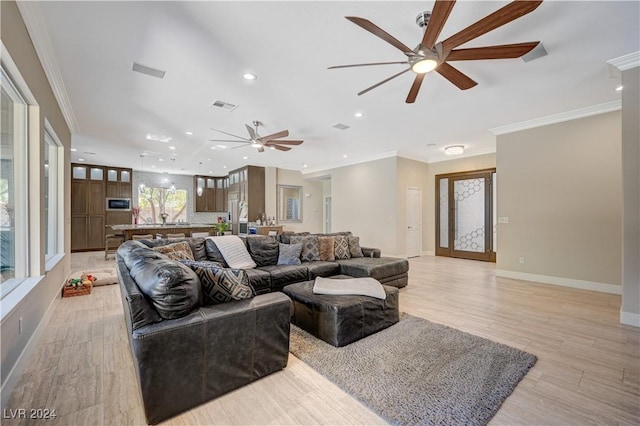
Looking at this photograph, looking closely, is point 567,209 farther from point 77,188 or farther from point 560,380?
point 77,188

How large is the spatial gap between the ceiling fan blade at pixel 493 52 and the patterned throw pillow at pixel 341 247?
3037mm

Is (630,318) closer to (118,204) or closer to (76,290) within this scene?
(76,290)

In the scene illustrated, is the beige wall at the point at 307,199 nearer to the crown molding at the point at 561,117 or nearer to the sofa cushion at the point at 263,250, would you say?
the sofa cushion at the point at 263,250

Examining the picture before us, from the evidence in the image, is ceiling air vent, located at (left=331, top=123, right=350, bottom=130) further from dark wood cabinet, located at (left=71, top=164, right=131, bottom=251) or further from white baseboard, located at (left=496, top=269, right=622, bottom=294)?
dark wood cabinet, located at (left=71, top=164, right=131, bottom=251)

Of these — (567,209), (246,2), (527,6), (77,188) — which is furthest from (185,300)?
(77,188)

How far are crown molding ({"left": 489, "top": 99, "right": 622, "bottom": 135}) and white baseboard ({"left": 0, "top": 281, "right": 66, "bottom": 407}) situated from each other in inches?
276

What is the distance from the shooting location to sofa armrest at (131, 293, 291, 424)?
1.58 meters

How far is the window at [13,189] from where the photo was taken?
2.34 m

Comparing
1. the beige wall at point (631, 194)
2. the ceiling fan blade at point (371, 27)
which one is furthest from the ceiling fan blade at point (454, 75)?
the beige wall at point (631, 194)

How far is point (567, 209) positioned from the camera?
4680mm

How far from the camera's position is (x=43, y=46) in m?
2.66

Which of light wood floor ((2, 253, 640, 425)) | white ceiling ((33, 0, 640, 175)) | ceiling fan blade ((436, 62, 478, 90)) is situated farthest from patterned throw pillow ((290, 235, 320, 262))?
ceiling fan blade ((436, 62, 478, 90))

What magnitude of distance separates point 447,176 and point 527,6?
6.57 metres

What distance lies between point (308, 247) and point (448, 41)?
10.4 ft
